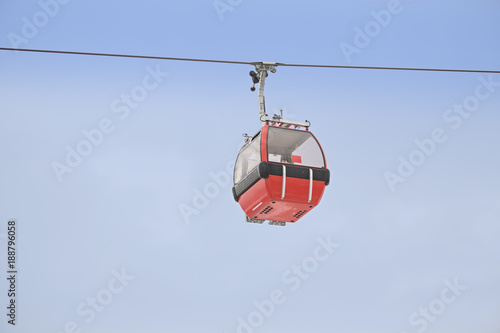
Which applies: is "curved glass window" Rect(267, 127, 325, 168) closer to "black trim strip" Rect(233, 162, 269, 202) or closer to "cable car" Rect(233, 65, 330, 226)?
"cable car" Rect(233, 65, 330, 226)

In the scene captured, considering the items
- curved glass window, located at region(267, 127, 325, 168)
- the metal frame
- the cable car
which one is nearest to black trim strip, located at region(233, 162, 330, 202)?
the cable car

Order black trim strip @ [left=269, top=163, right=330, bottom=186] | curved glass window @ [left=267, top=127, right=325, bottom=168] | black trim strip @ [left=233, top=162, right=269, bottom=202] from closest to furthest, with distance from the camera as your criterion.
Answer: black trim strip @ [left=233, top=162, right=269, bottom=202], black trim strip @ [left=269, top=163, right=330, bottom=186], curved glass window @ [left=267, top=127, right=325, bottom=168]

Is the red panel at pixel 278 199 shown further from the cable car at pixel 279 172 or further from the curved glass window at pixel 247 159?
the curved glass window at pixel 247 159

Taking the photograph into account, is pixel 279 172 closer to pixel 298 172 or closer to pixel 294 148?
pixel 298 172

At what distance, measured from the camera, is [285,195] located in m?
17.9

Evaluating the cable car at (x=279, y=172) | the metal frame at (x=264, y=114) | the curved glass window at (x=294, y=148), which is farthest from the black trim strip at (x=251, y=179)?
the metal frame at (x=264, y=114)

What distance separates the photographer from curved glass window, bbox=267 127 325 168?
18.3m

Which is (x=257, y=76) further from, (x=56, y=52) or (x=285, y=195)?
(x=56, y=52)

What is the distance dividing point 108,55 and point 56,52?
128cm

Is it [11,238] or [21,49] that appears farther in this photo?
[11,238]

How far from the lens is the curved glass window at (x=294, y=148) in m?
18.3

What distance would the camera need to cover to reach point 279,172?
17828mm

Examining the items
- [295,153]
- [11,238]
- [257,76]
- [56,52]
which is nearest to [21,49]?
[56,52]

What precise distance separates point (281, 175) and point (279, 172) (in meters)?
0.08
